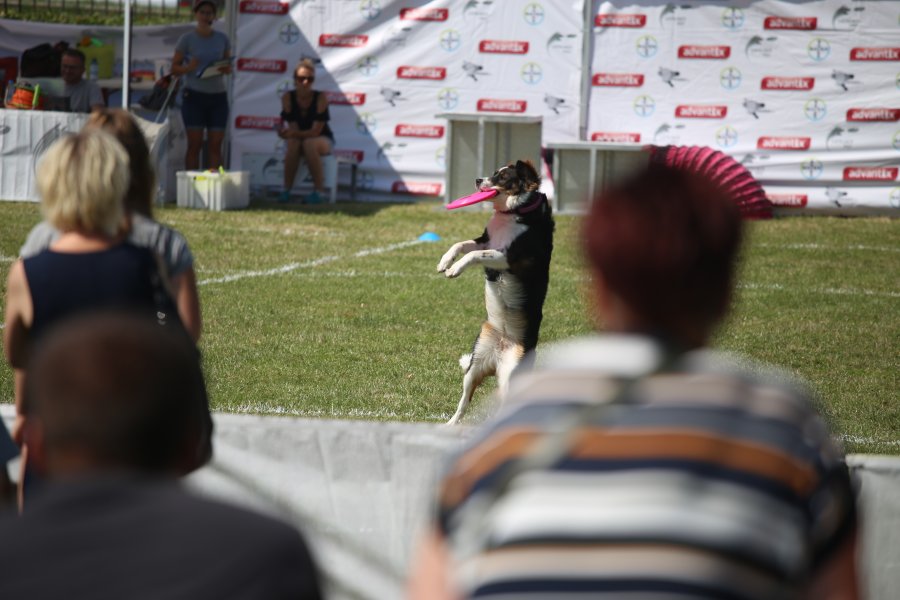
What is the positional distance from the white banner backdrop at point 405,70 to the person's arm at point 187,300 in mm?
14854

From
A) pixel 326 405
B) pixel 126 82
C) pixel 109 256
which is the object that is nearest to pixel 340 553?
pixel 109 256

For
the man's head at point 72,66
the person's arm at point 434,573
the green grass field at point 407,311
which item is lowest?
the green grass field at point 407,311

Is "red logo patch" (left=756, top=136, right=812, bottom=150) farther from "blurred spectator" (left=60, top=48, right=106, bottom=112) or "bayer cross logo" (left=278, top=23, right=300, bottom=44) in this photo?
"blurred spectator" (left=60, top=48, right=106, bottom=112)

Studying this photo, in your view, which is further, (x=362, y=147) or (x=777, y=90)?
(x=362, y=147)

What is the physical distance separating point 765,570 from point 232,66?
1748 cm

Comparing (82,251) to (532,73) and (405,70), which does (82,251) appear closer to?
(532,73)

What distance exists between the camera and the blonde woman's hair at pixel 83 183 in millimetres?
3504

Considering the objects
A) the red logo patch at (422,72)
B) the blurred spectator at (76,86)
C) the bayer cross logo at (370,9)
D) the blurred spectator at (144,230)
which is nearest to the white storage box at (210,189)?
the blurred spectator at (76,86)

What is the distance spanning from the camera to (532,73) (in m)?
18.5

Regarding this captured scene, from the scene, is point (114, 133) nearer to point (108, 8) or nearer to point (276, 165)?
point (276, 165)

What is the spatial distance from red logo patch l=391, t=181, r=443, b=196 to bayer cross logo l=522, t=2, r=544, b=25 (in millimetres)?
2817

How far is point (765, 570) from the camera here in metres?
1.85

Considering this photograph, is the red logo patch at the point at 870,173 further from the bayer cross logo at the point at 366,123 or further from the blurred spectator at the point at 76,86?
the blurred spectator at the point at 76,86

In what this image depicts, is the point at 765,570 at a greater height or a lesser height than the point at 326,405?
greater
